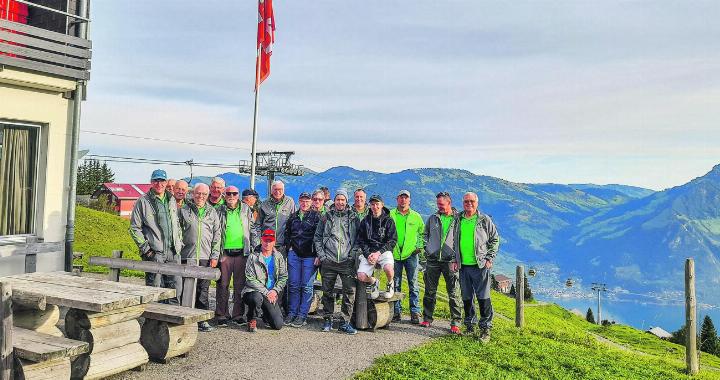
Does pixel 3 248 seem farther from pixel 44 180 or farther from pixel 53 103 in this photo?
pixel 53 103

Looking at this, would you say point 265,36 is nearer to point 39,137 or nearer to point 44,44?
point 44,44

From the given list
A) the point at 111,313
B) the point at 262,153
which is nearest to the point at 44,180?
the point at 111,313

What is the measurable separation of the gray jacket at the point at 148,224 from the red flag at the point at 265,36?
850cm

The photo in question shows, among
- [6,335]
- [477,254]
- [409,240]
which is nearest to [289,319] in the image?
[409,240]

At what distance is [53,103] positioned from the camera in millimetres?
10617

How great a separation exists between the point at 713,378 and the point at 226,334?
9642mm

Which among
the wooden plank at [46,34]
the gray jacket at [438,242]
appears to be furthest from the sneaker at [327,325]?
the wooden plank at [46,34]

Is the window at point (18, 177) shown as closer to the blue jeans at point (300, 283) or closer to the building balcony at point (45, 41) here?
the building balcony at point (45, 41)

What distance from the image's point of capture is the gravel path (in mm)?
7715

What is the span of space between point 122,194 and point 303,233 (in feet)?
232

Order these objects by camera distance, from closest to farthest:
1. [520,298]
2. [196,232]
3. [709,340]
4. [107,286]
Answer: [107,286] → [196,232] → [520,298] → [709,340]

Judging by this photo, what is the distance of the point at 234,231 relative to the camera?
10.3 m

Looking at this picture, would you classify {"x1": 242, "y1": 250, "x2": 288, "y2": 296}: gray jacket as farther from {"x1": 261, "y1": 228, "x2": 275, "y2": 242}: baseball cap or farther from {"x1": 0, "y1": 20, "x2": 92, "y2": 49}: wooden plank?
{"x1": 0, "y1": 20, "x2": 92, "y2": 49}: wooden plank

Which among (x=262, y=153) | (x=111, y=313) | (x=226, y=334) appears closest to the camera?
(x=111, y=313)
